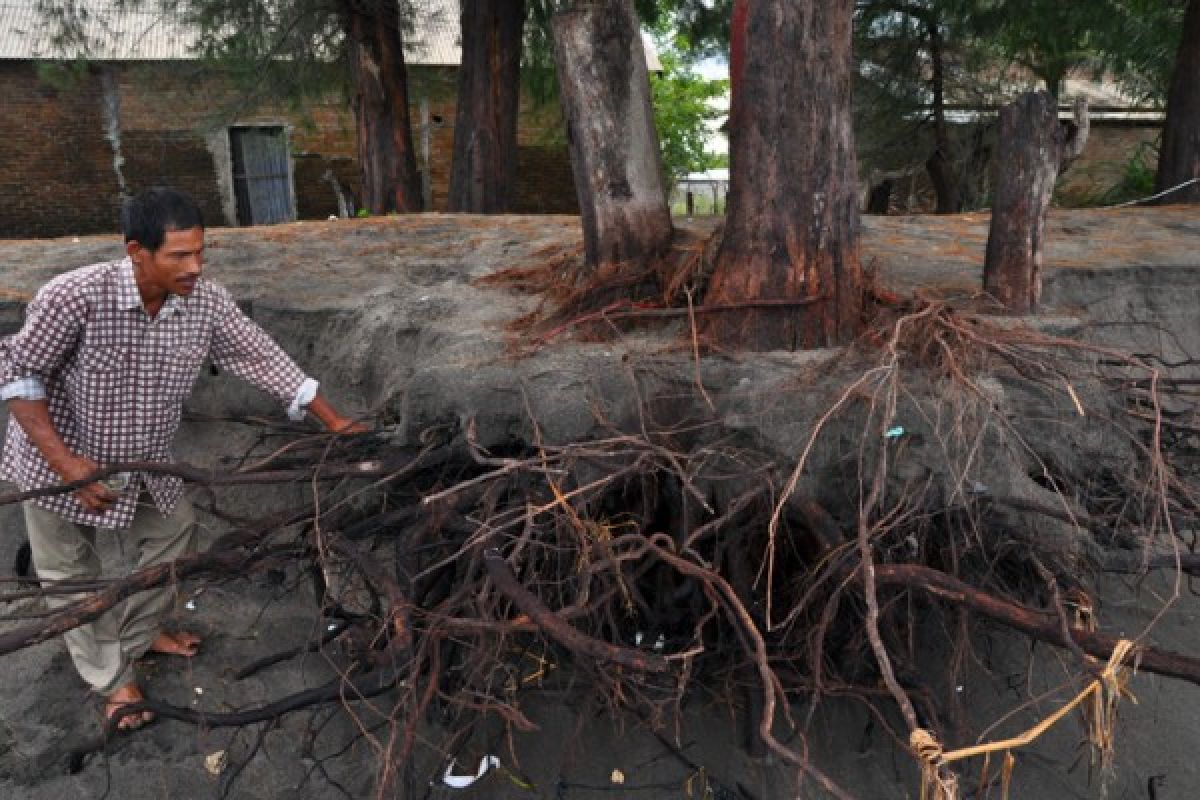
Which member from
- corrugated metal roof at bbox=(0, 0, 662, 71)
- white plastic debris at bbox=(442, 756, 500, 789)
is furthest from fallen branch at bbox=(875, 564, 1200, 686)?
corrugated metal roof at bbox=(0, 0, 662, 71)

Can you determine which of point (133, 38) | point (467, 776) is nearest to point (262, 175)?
point (133, 38)

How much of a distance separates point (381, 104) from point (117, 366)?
5.62 meters

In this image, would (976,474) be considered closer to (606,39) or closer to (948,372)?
(948,372)

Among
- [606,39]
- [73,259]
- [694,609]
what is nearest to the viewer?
[694,609]

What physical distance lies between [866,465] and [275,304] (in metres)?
2.70

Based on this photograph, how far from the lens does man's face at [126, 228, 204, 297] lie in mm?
2900

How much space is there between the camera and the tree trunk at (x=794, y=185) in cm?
321

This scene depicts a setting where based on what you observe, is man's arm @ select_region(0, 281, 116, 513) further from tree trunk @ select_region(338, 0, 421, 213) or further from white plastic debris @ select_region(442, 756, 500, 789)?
tree trunk @ select_region(338, 0, 421, 213)

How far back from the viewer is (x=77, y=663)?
3395 mm

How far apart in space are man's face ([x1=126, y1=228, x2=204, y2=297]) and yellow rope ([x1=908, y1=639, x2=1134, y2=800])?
7.23ft

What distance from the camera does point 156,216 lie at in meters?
2.86

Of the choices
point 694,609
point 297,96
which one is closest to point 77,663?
point 694,609

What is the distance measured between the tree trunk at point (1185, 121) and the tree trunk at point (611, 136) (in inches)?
204

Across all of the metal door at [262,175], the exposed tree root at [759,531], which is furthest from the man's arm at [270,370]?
the metal door at [262,175]
